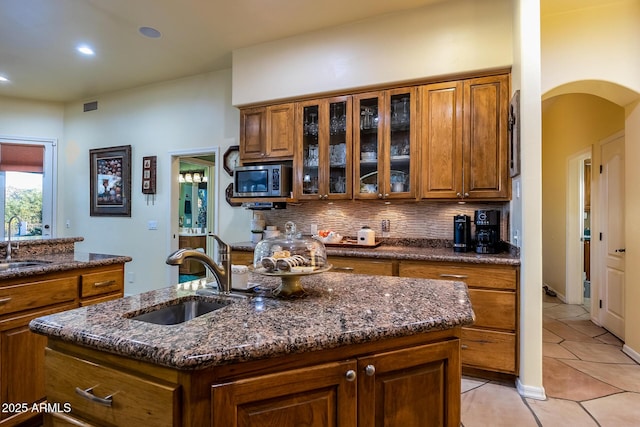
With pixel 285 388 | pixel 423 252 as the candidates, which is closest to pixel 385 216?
pixel 423 252

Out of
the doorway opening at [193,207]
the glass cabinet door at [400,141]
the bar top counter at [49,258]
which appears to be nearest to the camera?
the bar top counter at [49,258]

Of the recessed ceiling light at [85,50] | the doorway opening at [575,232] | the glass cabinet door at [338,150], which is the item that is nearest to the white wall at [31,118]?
the recessed ceiling light at [85,50]

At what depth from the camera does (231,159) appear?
13.6 ft

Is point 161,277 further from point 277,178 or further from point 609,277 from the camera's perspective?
point 609,277

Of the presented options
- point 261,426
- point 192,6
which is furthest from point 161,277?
point 261,426

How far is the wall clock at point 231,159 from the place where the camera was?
4102 mm

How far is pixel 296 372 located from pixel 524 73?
98.7 inches

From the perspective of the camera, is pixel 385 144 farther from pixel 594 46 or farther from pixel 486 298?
pixel 594 46

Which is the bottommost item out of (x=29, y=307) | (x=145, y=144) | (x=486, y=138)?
(x=29, y=307)

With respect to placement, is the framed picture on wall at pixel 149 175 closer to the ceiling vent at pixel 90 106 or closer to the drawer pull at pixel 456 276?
the ceiling vent at pixel 90 106

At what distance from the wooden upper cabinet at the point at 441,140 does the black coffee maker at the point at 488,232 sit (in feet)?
0.87

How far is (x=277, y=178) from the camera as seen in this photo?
3447 mm

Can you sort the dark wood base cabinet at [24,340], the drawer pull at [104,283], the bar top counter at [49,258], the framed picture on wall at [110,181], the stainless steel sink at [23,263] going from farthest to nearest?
the framed picture on wall at [110,181] < the drawer pull at [104,283] < the stainless steel sink at [23,263] < the bar top counter at [49,258] < the dark wood base cabinet at [24,340]

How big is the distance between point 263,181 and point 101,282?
1.72 meters
